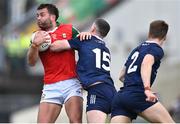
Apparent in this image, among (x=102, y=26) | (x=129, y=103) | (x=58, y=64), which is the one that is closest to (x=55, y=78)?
(x=58, y=64)

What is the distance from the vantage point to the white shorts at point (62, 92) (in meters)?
11.3

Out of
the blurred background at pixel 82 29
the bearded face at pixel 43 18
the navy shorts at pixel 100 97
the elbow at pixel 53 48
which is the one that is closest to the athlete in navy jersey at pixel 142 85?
the navy shorts at pixel 100 97

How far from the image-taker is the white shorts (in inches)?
443

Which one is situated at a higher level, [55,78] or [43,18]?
[43,18]

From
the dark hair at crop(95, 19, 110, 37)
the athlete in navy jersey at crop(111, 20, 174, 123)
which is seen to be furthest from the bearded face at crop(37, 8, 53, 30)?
the athlete in navy jersey at crop(111, 20, 174, 123)

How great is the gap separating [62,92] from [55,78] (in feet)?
0.74

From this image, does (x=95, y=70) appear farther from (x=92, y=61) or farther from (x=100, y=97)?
(x=100, y=97)

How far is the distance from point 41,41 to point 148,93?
1878 millimetres

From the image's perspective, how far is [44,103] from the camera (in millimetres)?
11250

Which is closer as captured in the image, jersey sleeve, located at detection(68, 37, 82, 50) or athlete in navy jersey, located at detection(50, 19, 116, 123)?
athlete in navy jersey, located at detection(50, 19, 116, 123)

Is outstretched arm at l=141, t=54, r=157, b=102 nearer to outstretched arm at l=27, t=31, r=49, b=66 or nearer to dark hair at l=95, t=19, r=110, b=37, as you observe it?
dark hair at l=95, t=19, r=110, b=37

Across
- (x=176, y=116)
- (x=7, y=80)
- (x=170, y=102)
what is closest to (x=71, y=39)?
(x=176, y=116)

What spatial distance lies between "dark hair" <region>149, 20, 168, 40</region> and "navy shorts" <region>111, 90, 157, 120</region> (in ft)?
2.56

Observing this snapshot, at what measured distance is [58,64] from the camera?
1131 cm
